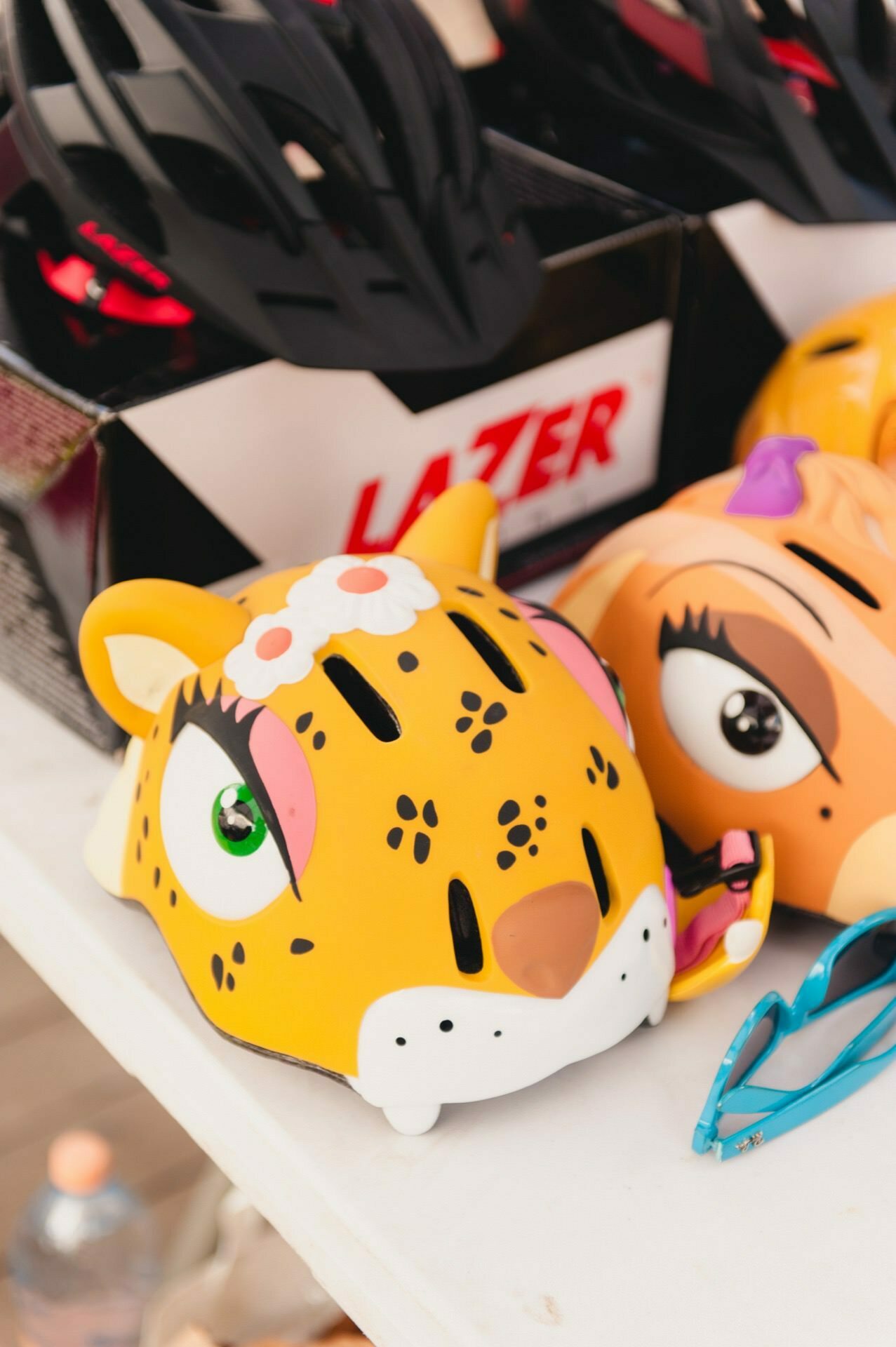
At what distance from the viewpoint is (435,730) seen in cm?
46

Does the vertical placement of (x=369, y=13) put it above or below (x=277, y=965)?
above

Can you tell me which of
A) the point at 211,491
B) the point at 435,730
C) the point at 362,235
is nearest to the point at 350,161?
the point at 362,235

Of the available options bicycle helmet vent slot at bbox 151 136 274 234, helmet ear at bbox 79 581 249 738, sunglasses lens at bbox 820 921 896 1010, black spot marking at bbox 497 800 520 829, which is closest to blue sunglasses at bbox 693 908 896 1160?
sunglasses lens at bbox 820 921 896 1010

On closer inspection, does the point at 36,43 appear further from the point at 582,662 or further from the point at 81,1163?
the point at 81,1163

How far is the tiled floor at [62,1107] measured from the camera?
1.01 metres

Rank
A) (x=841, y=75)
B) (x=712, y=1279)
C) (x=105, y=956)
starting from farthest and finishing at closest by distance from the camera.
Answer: (x=841, y=75), (x=105, y=956), (x=712, y=1279)

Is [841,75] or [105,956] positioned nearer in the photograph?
[105,956]

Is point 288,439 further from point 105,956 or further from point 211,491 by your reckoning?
point 105,956

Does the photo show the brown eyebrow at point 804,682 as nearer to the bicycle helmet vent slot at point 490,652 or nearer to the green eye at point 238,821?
the bicycle helmet vent slot at point 490,652

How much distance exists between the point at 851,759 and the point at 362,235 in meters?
0.33

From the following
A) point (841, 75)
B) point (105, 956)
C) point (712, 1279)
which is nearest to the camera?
point (712, 1279)

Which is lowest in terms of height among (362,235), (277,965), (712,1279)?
(712,1279)

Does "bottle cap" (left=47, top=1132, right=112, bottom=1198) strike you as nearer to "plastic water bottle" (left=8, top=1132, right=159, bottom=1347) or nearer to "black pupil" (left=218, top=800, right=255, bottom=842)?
"plastic water bottle" (left=8, top=1132, right=159, bottom=1347)

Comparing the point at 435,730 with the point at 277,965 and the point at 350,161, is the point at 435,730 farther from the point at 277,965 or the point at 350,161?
the point at 350,161
